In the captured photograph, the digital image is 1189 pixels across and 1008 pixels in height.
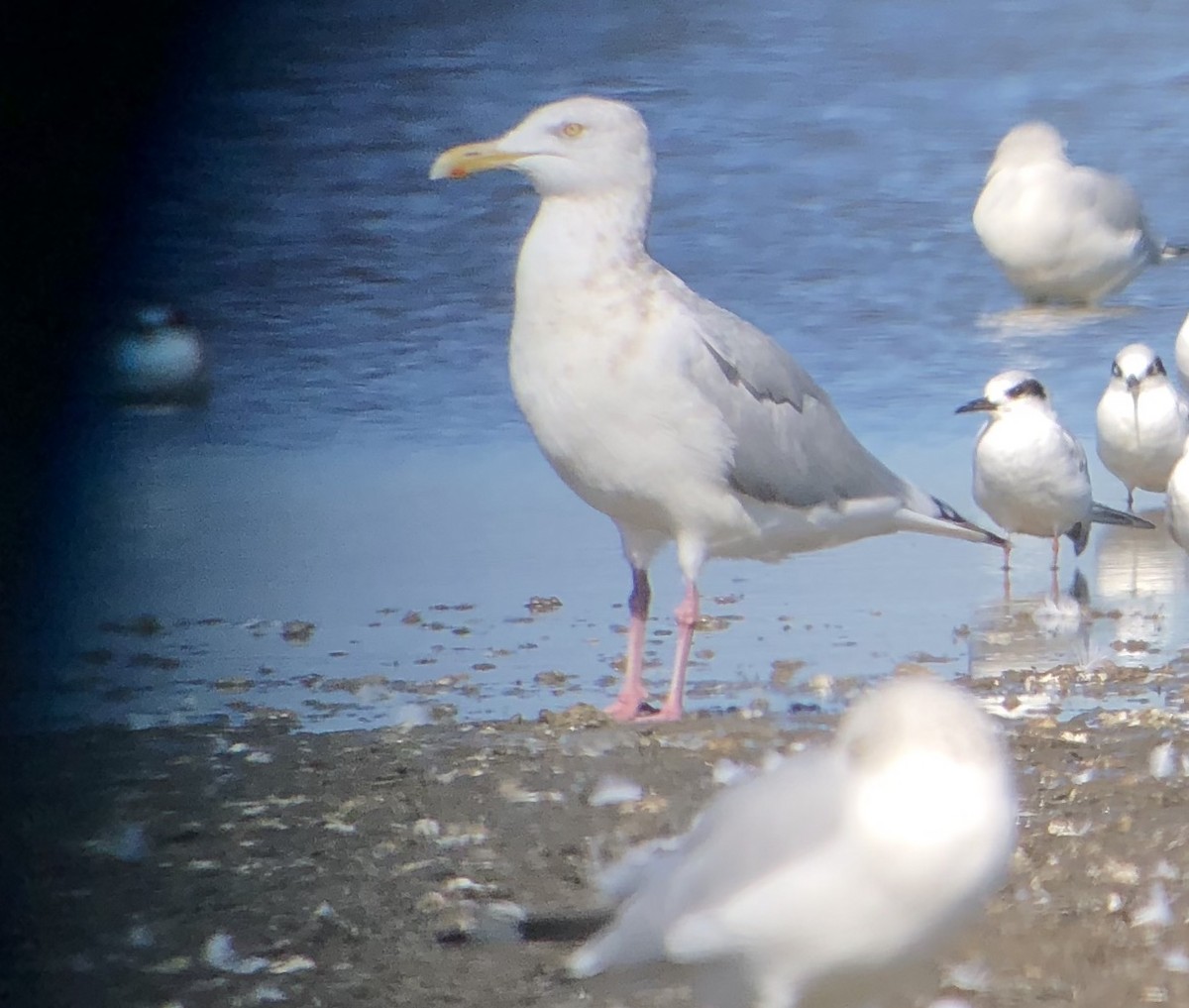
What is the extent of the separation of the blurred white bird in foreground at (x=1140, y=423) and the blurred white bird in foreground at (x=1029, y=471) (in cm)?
22

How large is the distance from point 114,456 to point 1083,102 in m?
2.77

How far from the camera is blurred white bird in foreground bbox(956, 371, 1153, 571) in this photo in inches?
142

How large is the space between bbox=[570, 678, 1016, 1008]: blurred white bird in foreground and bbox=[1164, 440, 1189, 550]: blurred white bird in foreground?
1.90 meters

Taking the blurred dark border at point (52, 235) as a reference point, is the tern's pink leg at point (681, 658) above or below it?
below

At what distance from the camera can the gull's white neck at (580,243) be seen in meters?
2.50

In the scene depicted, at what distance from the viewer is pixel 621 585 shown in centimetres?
315

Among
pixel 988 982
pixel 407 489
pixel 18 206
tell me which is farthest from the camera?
pixel 407 489

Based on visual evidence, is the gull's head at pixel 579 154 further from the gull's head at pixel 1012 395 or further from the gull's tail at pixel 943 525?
the gull's head at pixel 1012 395

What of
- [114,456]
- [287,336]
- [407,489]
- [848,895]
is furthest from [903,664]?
[287,336]

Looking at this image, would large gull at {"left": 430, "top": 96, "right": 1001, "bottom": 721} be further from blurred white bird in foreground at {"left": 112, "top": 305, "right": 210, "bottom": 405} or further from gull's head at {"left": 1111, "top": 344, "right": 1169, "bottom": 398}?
blurred white bird in foreground at {"left": 112, "top": 305, "right": 210, "bottom": 405}

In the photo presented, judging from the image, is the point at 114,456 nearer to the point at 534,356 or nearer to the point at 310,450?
the point at 310,450

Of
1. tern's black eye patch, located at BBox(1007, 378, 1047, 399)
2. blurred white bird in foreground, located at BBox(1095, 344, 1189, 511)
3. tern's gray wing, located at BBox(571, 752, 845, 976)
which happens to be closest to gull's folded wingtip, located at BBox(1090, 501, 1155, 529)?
blurred white bird in foreground, located at BBox(1095, 344, 1189, 511)

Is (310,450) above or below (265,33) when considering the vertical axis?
below

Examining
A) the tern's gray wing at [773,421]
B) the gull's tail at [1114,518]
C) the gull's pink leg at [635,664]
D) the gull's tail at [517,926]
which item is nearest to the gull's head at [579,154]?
the tern's gray wing at [773,421]
